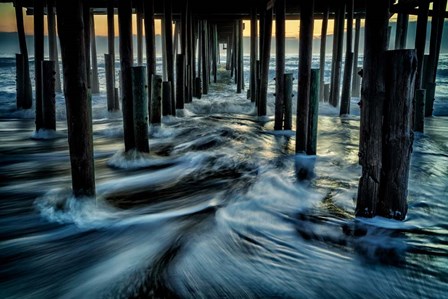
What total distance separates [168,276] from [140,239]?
2.37 ft

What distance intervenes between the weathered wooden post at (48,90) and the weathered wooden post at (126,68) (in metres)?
1.67

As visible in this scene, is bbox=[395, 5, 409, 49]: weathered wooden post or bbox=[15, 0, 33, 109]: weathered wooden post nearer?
bbox=[15, 0, 33, 109]: weathered wooden post

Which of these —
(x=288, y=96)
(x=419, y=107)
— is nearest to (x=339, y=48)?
(x=419, y=107)

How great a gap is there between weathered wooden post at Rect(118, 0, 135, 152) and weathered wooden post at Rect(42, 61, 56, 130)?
5.47 ft

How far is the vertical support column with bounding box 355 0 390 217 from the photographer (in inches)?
113

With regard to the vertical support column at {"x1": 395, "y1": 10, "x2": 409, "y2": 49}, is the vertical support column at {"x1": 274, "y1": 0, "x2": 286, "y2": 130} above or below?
below

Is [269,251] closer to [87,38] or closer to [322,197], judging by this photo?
[322,197]

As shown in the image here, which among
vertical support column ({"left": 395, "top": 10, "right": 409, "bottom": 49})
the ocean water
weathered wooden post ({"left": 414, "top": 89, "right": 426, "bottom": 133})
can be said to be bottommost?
the ocean water

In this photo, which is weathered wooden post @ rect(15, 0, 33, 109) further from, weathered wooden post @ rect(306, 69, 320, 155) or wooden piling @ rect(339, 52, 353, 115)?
wooden piling @ rect(339, 52, 353, 115)

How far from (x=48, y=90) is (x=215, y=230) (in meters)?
4.39

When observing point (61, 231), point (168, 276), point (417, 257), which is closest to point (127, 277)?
point (168, 276)

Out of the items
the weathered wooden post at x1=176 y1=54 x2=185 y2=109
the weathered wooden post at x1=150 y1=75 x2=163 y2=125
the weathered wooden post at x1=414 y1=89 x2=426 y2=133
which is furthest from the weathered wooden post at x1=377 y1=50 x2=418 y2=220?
the weathered wooden post at x1=176 y1=54 x2=185 y2=109

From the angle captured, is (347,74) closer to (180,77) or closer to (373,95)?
(180,77)

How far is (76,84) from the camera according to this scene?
320cm
